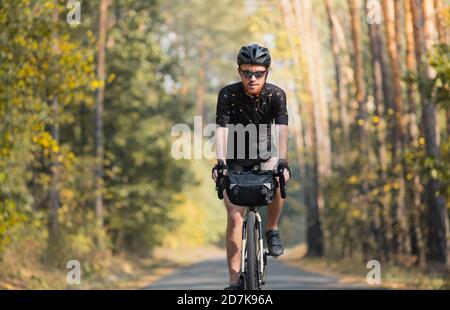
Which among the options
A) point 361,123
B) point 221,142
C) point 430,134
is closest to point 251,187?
point 221,142

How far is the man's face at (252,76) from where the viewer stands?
9.13 metres

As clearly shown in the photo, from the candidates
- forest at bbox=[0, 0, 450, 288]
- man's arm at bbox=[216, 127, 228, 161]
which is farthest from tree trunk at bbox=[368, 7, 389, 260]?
man's arm at bbox=[216, 127, 228, 161]

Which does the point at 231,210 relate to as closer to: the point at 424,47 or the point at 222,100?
the point at 222,100

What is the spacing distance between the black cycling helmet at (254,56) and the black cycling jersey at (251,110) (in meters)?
0.30

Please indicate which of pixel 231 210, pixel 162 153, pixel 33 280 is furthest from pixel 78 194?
pixel 231 210

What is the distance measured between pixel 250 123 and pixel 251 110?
6.2 inches

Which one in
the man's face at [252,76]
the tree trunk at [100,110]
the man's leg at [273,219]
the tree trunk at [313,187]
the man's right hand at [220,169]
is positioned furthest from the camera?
the tree trunk at [313,187]

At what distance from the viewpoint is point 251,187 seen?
9086 millimetres

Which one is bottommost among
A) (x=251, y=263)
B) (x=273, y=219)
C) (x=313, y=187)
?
(x=313, y=187)

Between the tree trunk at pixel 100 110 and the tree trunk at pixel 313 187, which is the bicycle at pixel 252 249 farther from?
the tree trunk at pixel 313 187

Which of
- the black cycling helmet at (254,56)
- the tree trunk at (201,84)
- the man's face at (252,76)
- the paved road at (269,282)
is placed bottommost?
the paved road at (269,282)

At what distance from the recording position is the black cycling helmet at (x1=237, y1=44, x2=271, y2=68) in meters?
9.08

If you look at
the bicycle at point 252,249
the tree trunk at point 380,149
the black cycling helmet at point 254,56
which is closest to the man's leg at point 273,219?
the bicycle at point 252,249

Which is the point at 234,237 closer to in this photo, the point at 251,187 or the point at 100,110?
the point at 251,187
